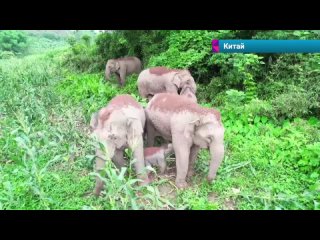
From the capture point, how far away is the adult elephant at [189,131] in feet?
16.3

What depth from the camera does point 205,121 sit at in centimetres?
498

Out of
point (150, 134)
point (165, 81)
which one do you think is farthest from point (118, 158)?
point (165, 81)

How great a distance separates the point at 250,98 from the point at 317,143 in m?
2.23

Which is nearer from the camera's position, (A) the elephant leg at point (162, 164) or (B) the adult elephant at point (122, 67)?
(A) the elephant leg at point (162, 164)

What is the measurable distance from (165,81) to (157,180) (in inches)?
128

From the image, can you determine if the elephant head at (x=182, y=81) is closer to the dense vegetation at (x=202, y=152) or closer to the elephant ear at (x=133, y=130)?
the dense vegetation at (x=202, y=152)

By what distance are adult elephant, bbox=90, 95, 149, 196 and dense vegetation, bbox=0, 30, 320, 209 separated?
149mm

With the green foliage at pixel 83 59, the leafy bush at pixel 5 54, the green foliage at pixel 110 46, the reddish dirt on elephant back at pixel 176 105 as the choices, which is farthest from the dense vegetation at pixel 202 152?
the leafy bush at pixel 5 54

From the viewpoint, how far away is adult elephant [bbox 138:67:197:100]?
7.95 metres

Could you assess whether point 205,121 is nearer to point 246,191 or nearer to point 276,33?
point 246,191

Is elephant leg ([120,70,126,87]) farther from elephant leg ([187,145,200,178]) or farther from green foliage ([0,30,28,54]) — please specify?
green foliage ([0,30,28,54])

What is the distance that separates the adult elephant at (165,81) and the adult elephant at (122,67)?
2.34 meters

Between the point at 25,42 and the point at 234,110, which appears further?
the point at 25,42

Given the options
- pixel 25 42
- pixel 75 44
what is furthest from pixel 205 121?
pixel 25 42
